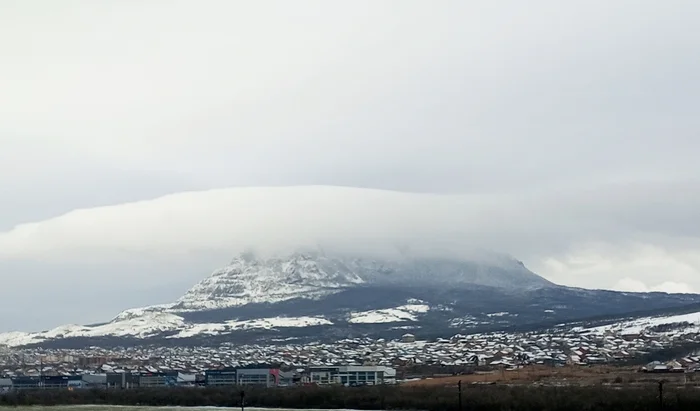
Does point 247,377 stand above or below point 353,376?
above

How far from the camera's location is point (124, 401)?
117 m

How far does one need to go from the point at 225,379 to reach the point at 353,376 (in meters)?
19.2

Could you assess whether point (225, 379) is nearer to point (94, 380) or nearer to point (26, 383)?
point (94, 380)

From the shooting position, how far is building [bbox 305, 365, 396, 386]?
151125 mm

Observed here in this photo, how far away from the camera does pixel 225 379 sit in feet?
529

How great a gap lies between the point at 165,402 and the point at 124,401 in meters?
5.90

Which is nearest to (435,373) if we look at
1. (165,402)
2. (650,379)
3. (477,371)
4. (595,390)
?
(477,371)

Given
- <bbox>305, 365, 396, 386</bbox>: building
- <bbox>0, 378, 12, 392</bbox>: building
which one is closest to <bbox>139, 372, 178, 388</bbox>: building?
<bbox>0, 378, 12, 392</bbox>: building

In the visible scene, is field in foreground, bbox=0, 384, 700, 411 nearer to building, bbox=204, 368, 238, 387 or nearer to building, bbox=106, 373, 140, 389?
building, bbox=204, 368, 238, 387

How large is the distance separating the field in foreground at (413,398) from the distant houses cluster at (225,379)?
28.8 m

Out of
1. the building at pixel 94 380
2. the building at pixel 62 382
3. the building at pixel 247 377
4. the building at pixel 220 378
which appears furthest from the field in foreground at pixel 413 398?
the building at pixel 220 378

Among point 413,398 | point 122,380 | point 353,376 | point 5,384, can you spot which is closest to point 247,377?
point 353,376

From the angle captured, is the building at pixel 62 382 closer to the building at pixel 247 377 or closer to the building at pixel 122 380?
the building at pixel 122 380

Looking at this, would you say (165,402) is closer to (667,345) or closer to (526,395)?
(526,395)
